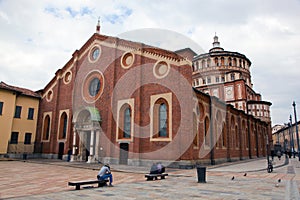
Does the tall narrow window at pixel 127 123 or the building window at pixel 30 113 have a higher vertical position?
the building window at pixel 30 113

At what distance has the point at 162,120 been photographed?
68.3 ft

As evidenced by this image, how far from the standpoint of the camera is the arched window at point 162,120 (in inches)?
806

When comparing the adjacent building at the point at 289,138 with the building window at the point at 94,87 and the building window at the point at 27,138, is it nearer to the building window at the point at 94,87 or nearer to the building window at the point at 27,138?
the building window at the point at 94,87

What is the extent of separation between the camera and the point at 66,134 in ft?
90.0

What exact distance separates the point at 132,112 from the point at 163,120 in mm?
3380

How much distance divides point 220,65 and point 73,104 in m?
37.7

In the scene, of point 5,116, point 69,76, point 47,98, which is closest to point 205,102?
point 69,76

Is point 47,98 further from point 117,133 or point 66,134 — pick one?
point 117,133

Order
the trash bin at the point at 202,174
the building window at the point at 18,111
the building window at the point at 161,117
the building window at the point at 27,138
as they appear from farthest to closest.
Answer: the building window at the point at 27,138 → the building window at the point at 18,111 → the building window at the point at 161,117 → the trash bin at the point at 202,174

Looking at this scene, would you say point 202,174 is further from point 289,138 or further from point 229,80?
point 289,138

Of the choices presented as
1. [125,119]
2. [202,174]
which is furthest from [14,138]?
[202,174]

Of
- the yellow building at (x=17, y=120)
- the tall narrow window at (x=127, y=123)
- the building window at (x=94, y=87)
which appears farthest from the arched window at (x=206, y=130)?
the yellow building at (x=17, y=120)

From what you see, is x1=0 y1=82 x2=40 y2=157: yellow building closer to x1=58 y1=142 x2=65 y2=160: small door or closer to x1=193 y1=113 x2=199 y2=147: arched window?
x1=58 y1=142 x2=65 y2=160: small door

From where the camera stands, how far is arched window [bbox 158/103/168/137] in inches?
806
